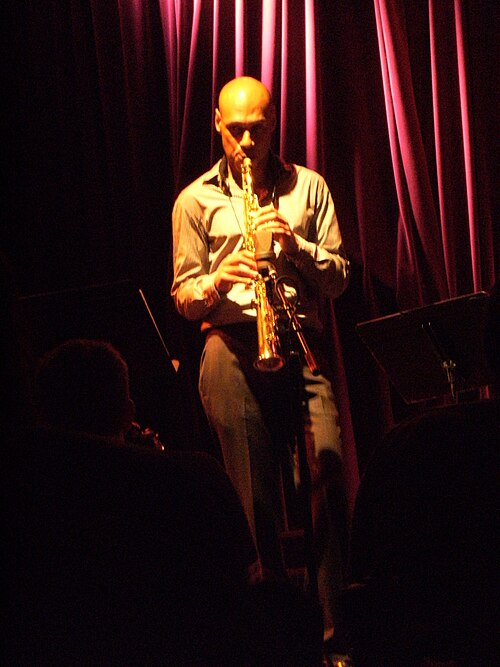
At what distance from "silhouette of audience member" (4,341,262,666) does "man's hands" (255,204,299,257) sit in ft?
6.18

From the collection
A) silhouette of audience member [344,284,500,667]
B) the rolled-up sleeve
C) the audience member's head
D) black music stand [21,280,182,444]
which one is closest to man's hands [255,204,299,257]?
the rolled-up sleeve

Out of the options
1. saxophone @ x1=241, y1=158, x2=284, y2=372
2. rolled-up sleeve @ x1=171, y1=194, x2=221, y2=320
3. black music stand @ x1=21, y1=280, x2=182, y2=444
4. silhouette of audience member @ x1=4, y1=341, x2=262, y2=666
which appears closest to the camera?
silhouette of audience member @ x1=4, y1=341, x2=262, y2=666

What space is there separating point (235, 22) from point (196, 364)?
71.6 inches

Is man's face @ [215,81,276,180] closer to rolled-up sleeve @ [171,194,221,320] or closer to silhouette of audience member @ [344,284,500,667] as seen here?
rolled-up sleeve @ [171,194,221,320]

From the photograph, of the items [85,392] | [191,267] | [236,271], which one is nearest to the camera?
[85,392]

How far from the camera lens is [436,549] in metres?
1.34

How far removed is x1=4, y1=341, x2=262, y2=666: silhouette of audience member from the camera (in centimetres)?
125

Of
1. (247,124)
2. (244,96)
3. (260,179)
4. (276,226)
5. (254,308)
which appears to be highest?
(244,96)

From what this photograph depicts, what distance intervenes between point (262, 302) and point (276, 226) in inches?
12.0

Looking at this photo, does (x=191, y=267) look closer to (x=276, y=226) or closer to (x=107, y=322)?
(x=276, y=226)

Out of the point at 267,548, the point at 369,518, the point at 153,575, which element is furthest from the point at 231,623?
the point at 267,548

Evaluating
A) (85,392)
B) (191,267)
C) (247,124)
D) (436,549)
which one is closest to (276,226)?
(191,267)

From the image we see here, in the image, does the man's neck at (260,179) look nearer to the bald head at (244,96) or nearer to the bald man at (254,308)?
the bald man at (254,308)

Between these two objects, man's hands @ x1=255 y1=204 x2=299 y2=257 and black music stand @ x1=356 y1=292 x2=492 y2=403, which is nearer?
black music stand @ x1=356 y1=292 x2=492 y2=403
